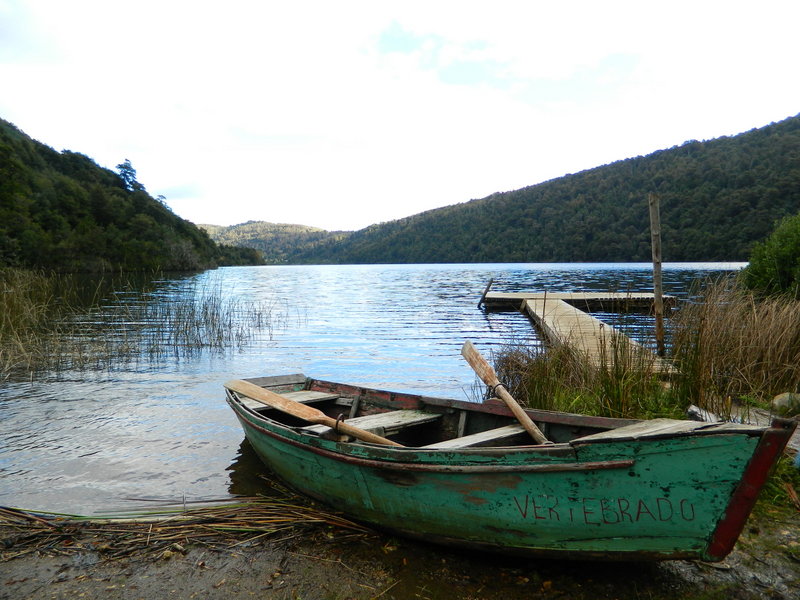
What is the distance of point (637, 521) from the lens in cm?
303

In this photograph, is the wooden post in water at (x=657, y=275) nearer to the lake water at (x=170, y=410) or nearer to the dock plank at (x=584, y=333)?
the lake water at (x=170, y=410)

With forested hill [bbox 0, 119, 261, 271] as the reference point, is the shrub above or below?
below

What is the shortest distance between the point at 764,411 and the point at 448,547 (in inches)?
151

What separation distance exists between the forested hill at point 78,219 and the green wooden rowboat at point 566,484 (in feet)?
112

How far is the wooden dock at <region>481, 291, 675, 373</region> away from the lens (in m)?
5.86

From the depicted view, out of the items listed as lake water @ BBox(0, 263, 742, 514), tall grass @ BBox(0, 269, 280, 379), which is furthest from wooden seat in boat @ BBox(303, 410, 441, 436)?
tall grass @ BBox(0, 269, 280, 379)

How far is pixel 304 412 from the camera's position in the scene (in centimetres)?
482

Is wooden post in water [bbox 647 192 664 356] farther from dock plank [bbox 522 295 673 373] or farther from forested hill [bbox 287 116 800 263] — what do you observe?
forested hill [bbox 287 116 800 263]

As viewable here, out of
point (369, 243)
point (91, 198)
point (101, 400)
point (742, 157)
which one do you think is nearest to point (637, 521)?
point (101, 400)

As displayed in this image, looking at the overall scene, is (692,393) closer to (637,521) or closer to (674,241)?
(637,521)

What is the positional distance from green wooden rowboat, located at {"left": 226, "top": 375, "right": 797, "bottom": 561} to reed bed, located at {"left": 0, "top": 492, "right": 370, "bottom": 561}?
349mm

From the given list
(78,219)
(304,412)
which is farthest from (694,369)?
(78,219)

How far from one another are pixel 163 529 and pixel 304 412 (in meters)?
1.53

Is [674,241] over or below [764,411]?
over
